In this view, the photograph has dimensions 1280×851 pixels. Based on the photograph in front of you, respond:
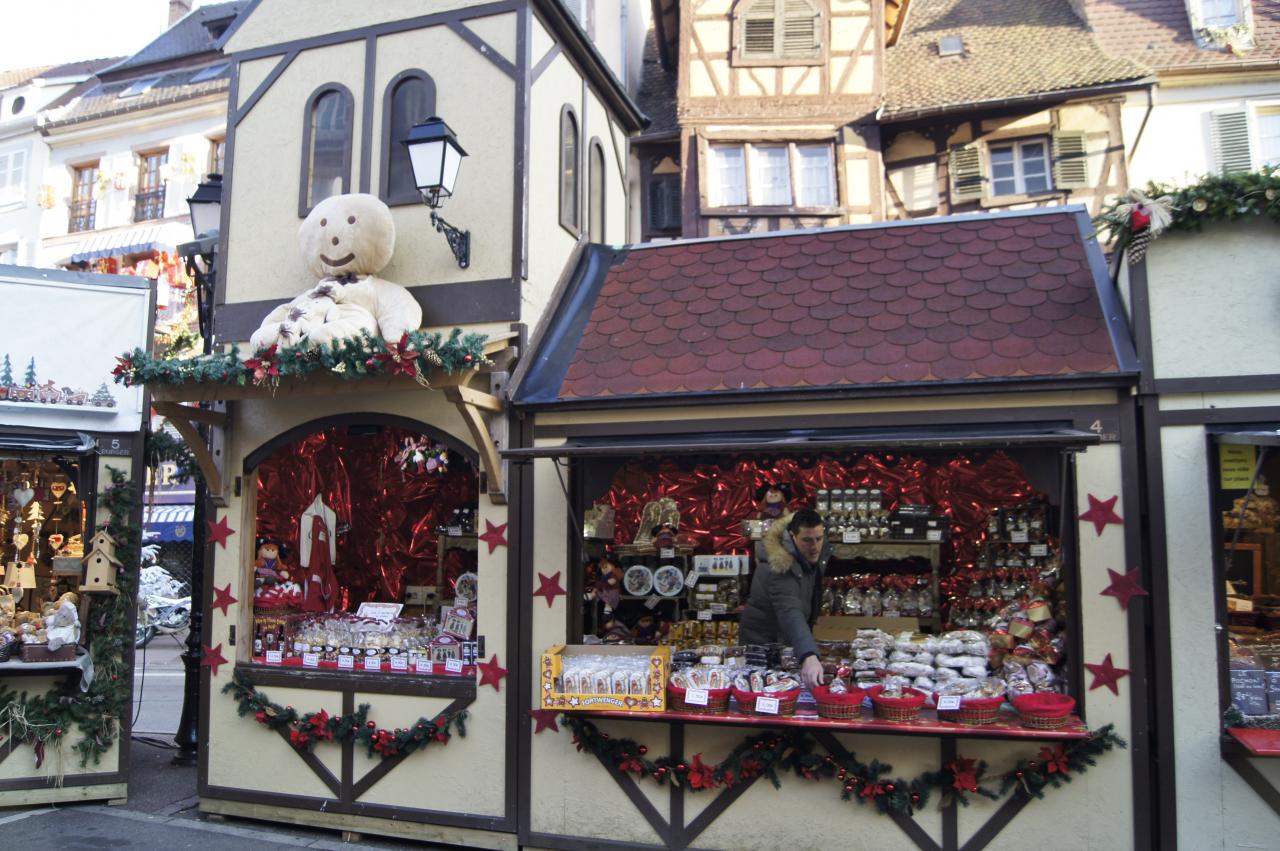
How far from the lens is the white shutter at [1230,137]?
15.1 metres

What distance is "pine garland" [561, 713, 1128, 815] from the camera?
509cm

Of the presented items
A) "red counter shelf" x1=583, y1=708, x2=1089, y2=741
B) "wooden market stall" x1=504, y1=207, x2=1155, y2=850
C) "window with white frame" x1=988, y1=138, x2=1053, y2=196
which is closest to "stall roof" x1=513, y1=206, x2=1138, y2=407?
"wooden market stall" x1=504, y1=207, x2=1155, y2=850

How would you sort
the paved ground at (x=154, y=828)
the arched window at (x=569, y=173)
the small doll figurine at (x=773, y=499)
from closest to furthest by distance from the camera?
1. the paved ground at (x=154, y=828)
2. the small doll figurine at (x=773, y=499)
3. the arched window at (x=569, y=173)

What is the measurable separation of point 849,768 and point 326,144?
5.90 meters

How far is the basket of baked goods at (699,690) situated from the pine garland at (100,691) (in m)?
4.39

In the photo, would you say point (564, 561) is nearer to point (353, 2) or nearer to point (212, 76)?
point (353, 2)

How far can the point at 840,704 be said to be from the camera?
516 cm

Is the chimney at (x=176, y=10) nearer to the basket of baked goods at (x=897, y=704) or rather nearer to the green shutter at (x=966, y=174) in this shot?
the green shutter at (x=966, y=174)

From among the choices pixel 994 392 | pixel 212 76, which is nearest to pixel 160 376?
pixel 994 392

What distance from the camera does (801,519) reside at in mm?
6148

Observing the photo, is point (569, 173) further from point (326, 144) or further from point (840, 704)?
point (840, 704)

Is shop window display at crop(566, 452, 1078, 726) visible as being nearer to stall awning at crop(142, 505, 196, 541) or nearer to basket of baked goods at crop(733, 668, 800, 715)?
basket of baked goods at crop(733, 668, 800, 715)

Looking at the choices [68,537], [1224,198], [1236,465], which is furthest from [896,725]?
[68,537]

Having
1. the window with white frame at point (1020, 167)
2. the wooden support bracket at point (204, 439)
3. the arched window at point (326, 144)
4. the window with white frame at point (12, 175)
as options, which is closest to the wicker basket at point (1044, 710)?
the wooden support bracket at point (204, 439)
